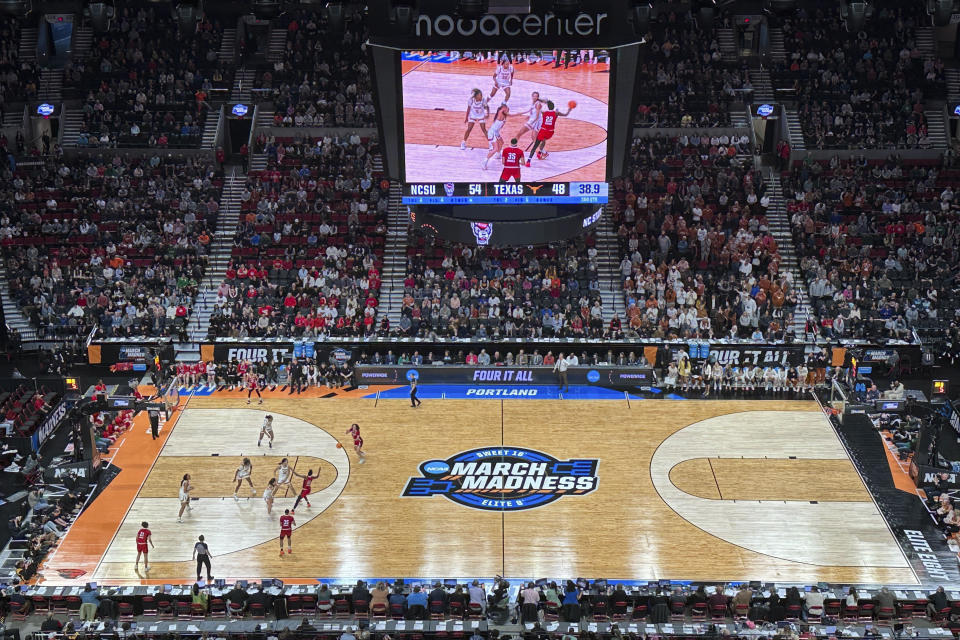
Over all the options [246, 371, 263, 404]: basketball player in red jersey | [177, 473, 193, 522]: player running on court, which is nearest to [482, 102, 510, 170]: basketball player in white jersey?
[246, 371, 263, 404]: basketball player in red jersey

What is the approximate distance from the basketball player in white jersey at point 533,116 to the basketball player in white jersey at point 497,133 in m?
0.55

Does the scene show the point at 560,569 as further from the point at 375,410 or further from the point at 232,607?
the point at 375,410

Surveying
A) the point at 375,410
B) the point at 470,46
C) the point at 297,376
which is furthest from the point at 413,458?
the point at 470,46

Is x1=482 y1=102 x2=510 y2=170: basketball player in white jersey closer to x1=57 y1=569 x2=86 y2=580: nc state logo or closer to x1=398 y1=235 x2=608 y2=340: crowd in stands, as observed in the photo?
x1=398 y1=235 x2=608 y2=340: crowd in stands

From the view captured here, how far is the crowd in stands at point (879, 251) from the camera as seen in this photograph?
44625 millimetres

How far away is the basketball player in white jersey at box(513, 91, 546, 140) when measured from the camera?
116 feet

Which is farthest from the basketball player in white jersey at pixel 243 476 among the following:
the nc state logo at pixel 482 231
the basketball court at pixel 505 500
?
the nc state logo at pixel 482 231

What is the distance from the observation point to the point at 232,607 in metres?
27.8

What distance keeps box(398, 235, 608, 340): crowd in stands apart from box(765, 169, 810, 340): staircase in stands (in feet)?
24.4

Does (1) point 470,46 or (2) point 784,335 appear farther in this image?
(2) point 784,335

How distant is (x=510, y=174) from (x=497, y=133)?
149 centimetres

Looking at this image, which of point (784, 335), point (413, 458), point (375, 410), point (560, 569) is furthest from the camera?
point (784, 335)

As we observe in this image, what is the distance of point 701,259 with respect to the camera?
47.0 meters

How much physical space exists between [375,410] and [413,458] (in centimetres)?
428
